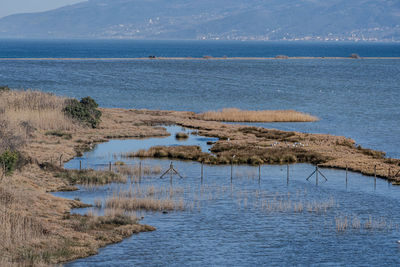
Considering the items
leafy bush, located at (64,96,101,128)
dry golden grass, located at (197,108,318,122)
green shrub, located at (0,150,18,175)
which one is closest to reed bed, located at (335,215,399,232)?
green shrub, located at (0,150,18,175)

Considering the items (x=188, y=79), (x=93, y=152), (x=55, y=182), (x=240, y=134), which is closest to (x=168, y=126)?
(x=240, y=134)

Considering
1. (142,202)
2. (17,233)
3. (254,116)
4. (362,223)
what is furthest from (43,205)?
(254,116)

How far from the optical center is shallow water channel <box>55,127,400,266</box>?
123 ft

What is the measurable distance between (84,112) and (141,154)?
16.7 meters

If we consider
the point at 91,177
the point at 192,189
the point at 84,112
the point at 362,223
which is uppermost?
the point at 84,112

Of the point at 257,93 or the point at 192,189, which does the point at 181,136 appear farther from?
the point at 257,93

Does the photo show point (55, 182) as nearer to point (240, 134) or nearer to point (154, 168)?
point (154, 168)

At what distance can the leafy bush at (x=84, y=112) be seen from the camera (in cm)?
8188

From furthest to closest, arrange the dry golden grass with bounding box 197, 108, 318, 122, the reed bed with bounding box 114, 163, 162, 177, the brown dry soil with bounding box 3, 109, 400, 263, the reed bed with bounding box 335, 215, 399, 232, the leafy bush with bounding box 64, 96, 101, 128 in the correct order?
the dry golden grass with bounding box 197, 108, 318, 122
the leafy bush with bounding box 64, 96, 101, 128
the reed bed with bounding box 114, 163, 162, 177
the reed bed with bounding box 335, 215, 399, 232
the brown dry soil with bounding box 3, 109, 400, 263

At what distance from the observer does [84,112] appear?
270ft

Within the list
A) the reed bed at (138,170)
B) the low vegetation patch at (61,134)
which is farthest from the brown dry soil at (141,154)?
the reed bed at (138,170)

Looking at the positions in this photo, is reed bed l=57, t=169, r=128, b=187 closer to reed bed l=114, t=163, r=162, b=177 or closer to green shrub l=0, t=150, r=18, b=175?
reed bed l=114, t=163, r=162, b=177

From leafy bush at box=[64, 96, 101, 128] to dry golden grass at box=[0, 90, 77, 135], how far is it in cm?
92

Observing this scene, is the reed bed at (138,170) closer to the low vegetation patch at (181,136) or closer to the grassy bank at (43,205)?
the grassy bank at (43,205)
